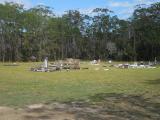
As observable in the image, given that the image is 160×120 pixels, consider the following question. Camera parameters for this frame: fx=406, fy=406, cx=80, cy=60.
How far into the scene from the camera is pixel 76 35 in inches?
3450

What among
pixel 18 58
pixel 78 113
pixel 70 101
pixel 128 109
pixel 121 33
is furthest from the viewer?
pixel 121 33

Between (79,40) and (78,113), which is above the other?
(79,40)

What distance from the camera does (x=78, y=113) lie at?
1095 centimetres

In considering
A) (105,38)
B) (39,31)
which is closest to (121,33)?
(105,38)

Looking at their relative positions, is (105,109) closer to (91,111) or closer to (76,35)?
(91,111)

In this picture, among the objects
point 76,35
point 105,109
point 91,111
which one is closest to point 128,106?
point 105,109

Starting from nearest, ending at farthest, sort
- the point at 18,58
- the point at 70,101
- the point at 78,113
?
the point at 78,113, the point at 70,101, the point at 18,58

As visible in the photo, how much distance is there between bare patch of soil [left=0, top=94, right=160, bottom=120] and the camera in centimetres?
1035

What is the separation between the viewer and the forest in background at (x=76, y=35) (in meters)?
76.6

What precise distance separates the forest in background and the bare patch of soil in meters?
61.5

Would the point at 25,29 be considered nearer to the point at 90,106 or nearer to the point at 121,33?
the point at 121,33

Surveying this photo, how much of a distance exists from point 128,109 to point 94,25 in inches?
3050

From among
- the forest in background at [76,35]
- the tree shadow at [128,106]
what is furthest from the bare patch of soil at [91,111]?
the forest in background at [76,35]

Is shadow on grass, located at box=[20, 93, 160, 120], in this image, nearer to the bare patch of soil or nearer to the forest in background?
the bare patch of soil
